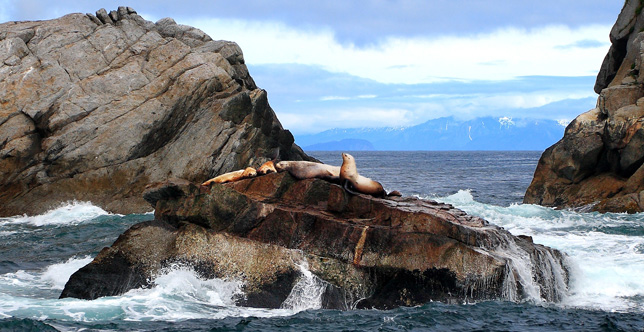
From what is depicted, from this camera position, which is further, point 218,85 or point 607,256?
point 218,85

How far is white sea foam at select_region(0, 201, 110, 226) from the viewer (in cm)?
2995

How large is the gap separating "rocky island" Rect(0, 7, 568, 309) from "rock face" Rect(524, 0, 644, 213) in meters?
15.4

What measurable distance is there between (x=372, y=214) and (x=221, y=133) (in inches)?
787

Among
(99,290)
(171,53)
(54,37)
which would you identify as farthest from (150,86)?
(99,290)

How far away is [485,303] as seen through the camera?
14.9 metres

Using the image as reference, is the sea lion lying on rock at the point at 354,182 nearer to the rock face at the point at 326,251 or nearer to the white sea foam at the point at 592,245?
the rock face at the point at 326,251

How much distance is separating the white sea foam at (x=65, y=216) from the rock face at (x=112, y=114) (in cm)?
45

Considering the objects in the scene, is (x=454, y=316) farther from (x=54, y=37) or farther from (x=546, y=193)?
(x=54, y=37)

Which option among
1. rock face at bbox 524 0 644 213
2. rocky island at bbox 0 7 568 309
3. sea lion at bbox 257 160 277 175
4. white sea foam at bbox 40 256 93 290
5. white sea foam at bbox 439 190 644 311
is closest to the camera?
rocky island at bbox 0 7 568 309

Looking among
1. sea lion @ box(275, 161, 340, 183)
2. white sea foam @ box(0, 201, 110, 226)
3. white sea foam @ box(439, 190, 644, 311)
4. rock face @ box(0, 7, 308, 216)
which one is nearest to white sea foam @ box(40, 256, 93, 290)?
sea lion @ box(275, 161, 340, 183)

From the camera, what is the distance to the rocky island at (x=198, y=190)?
15195mm

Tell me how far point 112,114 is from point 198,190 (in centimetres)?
1884

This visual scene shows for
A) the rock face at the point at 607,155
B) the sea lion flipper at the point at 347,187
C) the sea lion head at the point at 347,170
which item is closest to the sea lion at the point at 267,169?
the sea lion head at the point at 347,170

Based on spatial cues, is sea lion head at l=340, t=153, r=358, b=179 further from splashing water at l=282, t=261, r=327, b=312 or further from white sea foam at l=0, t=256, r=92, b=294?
white sea foam at l=0, t=256, r=92, b=294
